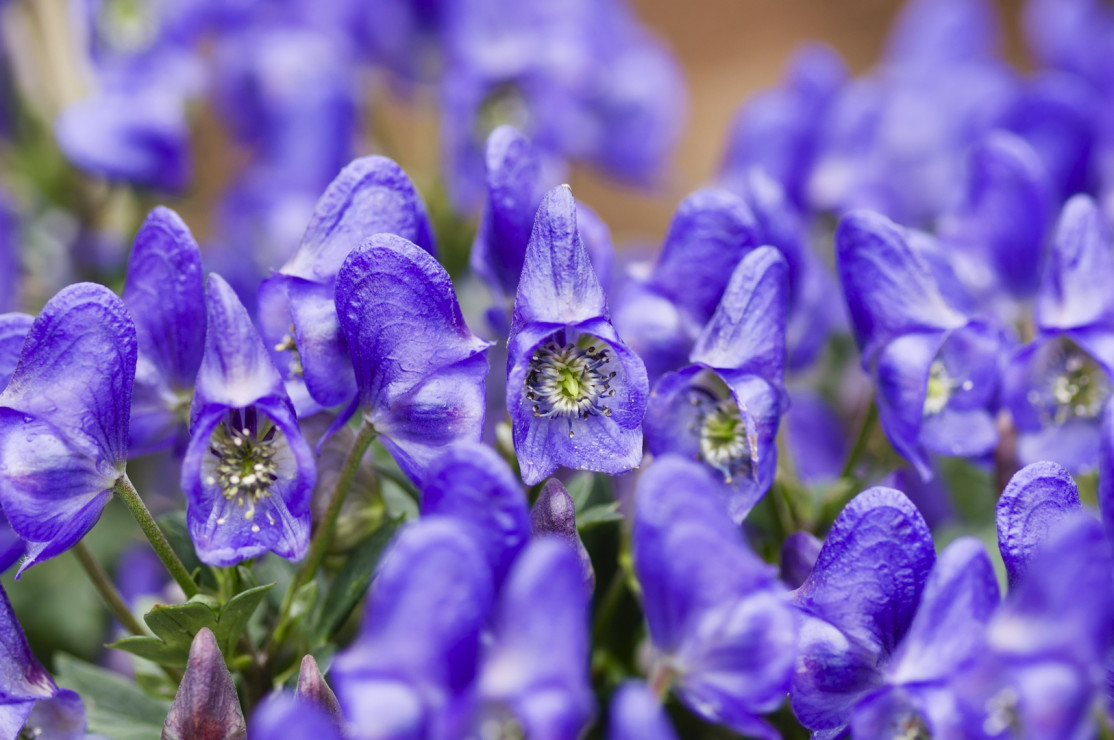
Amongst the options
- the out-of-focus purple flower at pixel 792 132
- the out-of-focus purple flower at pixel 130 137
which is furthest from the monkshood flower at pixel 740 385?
the out-of-focus purple flower at pixel 130 137

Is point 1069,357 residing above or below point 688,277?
below

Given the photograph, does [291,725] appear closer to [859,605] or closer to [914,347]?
[859,605]

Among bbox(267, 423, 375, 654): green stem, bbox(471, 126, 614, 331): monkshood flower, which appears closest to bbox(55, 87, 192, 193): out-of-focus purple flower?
bbox(471, 126, 614, 331): monkshood flower

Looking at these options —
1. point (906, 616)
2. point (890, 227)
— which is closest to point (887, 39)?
point (890, 227)

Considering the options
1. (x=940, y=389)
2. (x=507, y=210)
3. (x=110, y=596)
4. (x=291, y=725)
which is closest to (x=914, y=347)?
(x=940, y=389)

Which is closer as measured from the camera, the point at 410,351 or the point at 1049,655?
the point at 1049,655

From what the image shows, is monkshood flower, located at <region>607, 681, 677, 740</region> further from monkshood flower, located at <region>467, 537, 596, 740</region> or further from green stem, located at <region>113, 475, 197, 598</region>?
green stem, located at <region>113, 475, 197, 598</region>
